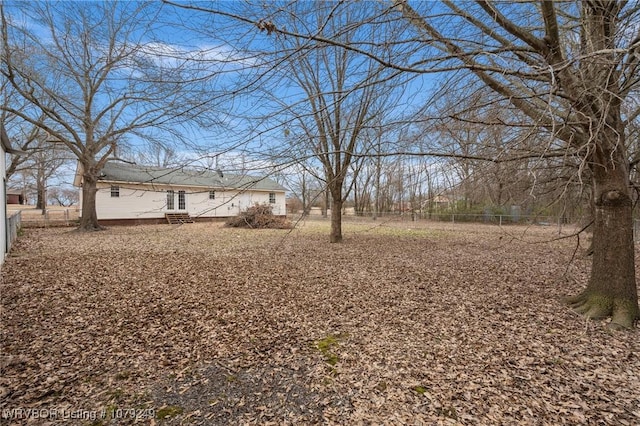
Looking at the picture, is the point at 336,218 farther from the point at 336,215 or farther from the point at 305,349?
the point at 305,349

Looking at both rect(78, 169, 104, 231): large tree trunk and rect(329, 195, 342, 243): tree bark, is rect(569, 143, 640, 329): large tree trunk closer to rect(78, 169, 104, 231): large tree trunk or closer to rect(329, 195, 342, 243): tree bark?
rect(329, 195, 342, 243): tree bark

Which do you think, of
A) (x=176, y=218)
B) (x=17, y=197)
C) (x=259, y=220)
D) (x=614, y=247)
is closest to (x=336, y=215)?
(x=259, y=220)

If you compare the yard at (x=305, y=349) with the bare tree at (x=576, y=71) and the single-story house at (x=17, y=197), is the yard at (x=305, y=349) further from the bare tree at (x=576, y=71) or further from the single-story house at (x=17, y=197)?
the single-story house at (x=17, y=197)

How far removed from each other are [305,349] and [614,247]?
13.7 ft

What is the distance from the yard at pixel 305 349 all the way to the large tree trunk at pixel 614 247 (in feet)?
1.16

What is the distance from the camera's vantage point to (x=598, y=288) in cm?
404

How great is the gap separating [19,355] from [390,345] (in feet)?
12.7

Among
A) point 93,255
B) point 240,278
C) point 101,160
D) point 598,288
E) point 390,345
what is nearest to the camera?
point 390,345

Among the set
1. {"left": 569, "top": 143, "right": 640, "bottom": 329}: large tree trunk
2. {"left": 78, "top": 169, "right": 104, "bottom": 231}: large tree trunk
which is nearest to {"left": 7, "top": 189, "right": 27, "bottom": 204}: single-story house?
{"left": 78, "top": 169, "right": 104, "bottom": 231}: large tree trunk

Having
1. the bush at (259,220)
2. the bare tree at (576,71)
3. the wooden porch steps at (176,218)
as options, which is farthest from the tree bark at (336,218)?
the wooden porch steps at (176,218)

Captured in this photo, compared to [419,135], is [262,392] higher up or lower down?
lower down

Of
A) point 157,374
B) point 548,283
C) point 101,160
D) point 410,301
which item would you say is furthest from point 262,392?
point 101,160

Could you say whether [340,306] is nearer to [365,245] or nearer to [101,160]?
[365,245]

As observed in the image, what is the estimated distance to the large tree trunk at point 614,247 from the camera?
3.69 meters
